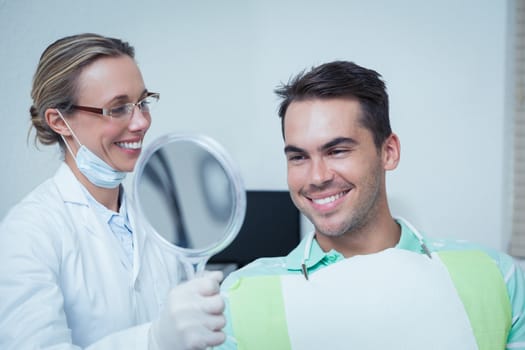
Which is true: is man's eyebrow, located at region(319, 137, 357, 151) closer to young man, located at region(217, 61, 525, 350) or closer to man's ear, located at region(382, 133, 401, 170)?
young man, located at region(217, 61, 525, 350)

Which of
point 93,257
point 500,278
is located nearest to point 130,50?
point 93,257

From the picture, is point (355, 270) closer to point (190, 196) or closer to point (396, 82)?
point (190, 196)

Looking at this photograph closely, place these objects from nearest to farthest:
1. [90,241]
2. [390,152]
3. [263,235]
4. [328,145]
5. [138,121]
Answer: [138,121]
[90,241]
[328,145]
[390,152]
[263,235]

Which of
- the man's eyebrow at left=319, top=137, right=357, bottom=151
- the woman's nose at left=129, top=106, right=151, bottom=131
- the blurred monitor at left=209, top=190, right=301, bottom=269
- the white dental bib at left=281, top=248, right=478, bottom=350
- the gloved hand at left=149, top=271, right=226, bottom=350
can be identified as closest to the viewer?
the gloved hand at left=149, top=271, right=226, bottom=350

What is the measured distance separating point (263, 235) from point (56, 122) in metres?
0.92

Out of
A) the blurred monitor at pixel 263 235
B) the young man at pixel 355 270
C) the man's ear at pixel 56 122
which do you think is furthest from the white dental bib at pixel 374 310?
the blurred monitor at pixel 263 235

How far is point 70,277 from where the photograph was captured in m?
0.79

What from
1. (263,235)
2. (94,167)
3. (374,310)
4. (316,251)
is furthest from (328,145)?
(263,235)

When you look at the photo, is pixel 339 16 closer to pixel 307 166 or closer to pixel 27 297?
pixel 307 166

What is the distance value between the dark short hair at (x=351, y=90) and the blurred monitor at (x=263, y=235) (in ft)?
1.90

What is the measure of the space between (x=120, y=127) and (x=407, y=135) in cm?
103

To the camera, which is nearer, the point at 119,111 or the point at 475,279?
the point at 119,111

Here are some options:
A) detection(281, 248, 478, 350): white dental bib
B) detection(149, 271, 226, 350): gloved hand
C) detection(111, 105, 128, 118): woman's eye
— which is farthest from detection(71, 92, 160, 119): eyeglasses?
detection(281, 248, 478, 350): white dental bib

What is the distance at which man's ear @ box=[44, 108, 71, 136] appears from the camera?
798 mm
